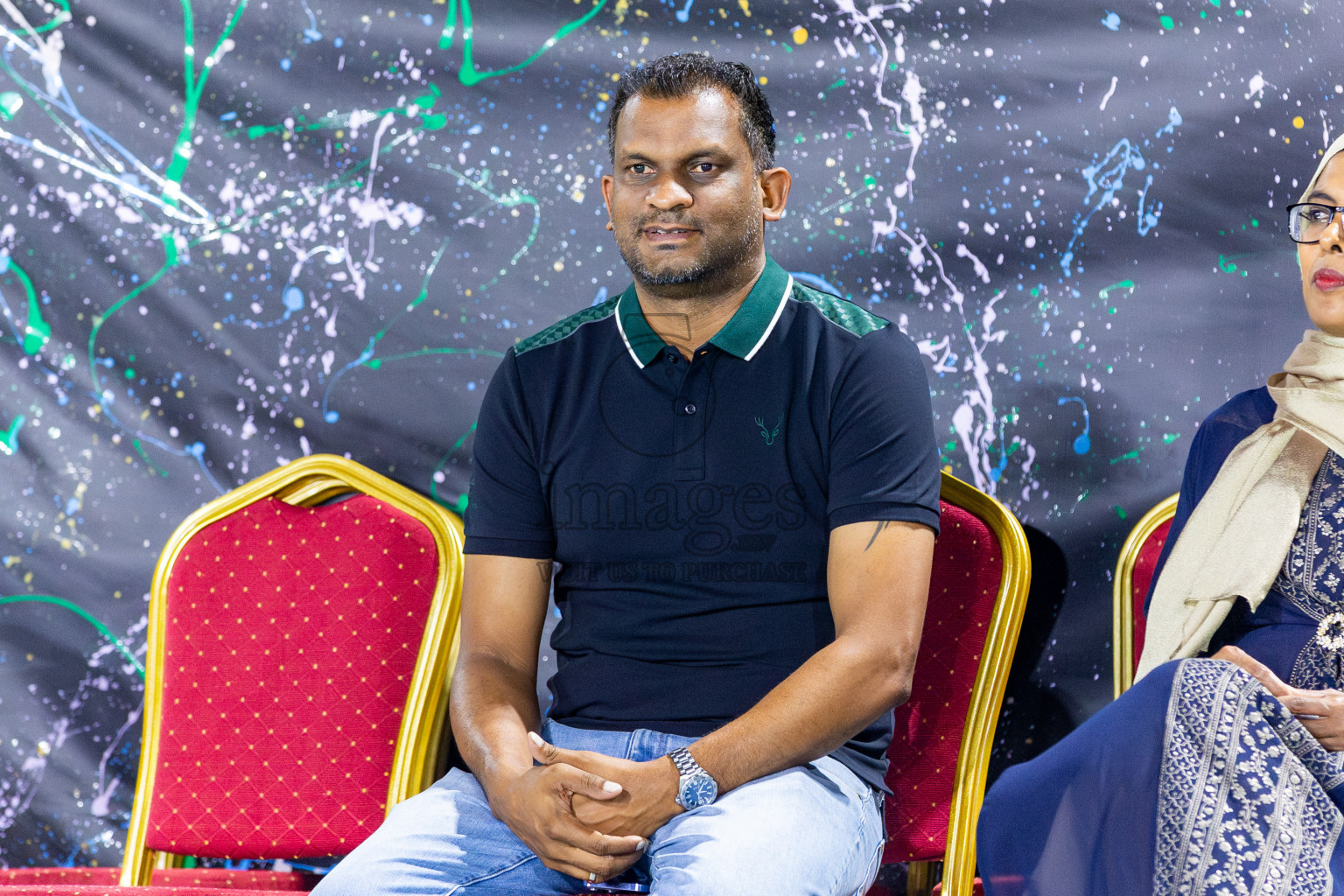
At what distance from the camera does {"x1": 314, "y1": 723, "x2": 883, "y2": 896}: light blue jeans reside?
4.29ft

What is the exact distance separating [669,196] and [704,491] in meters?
→ 0.44

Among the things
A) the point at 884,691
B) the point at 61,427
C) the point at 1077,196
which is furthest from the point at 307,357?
the point at 1077,196

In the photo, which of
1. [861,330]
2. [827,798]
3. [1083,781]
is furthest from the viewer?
[861,330]

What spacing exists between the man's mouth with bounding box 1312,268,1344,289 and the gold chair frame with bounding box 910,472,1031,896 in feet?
1.91

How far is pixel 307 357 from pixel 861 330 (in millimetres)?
1093

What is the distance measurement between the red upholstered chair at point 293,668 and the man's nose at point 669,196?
72 centimetres

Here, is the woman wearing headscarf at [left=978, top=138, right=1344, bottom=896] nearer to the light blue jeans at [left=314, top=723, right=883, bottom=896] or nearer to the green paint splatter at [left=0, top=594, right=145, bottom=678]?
the light blue jeans at [left=314, top=723, right=883, bottom=896]

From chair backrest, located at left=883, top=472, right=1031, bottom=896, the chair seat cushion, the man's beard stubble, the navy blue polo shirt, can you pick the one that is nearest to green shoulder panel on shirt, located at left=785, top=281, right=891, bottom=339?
the navy blue polo shirt

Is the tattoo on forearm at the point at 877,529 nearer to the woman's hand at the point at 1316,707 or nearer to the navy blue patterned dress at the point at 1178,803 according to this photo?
the navy blue patterned dress at the point at 1178,803

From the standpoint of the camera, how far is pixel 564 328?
1773 millimetres

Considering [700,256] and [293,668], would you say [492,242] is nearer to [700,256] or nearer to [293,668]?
[700,256]

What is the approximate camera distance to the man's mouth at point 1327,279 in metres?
1.58

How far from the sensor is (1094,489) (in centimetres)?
203

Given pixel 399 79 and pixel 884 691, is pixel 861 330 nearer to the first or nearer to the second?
pixel 884 691
